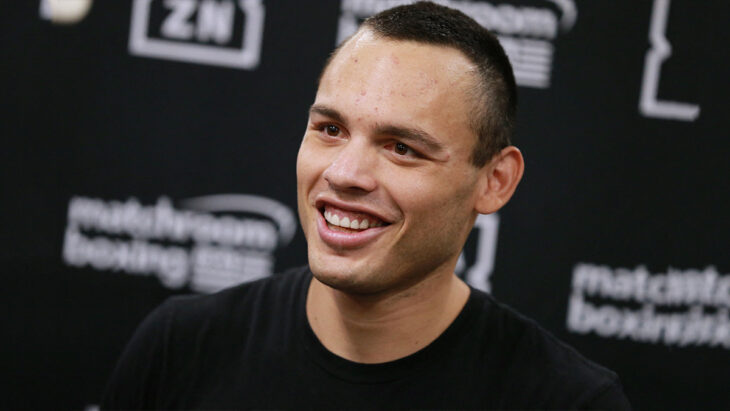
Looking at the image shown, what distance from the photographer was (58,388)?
2.61 m

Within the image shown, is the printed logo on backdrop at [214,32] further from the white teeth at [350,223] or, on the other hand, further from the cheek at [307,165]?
the white teeth at [350,223]

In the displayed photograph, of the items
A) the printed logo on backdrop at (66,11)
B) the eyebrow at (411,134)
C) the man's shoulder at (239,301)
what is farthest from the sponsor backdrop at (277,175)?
the eyebrow at (411,134)

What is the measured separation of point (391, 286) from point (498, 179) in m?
0.36

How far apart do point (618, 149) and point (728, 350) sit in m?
0.76

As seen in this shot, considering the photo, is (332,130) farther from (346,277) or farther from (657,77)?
(657,77)

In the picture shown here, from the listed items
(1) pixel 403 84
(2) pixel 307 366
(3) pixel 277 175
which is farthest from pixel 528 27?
(2) pixel 307 366

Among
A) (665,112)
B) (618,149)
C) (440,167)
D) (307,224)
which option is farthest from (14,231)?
(665,112)

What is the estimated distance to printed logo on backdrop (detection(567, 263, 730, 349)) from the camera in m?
2.47

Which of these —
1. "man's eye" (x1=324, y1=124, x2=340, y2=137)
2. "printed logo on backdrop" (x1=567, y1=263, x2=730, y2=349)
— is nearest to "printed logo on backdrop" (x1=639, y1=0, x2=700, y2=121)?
"printed logo on backdrop" (x1=567, y1=263, x2=730, y2=349)

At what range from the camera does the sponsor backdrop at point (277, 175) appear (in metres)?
2.48

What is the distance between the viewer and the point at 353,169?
54.2 inches

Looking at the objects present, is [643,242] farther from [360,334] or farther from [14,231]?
[14,231]

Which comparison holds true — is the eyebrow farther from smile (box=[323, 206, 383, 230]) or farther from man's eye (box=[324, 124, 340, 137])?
smile (box=[323, 206, 383, 230])

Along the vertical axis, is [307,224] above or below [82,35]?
below
